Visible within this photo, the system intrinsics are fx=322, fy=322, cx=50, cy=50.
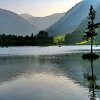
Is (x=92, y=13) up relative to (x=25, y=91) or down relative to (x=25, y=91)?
up

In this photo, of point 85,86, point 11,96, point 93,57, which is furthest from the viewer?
point 93,57

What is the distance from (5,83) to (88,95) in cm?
1733

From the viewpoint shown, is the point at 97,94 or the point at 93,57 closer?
the point at 97,94

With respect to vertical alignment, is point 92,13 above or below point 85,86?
above

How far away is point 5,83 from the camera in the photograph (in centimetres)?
5147

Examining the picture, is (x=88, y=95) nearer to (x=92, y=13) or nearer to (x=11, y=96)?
(x=11, y=96)

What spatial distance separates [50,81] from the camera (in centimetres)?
5378

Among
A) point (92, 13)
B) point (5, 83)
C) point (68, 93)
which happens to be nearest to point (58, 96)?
point (68, 93)

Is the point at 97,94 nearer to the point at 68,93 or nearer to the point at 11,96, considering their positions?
the point at 68,93

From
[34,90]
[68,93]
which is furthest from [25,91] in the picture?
[68,93]

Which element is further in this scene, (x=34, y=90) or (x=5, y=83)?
(x=5, y=83)

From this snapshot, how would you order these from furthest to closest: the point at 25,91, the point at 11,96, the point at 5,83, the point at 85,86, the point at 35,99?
the point at 5,83
the point at 85,86
the point at 25,91
the point at 11,96
the point at 35,99

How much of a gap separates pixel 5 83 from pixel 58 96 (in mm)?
15543

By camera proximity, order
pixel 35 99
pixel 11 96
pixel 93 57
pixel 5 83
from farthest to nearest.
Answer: pixel 93 57
pixel 5 83
pixel 11 96
pixel 35 99
